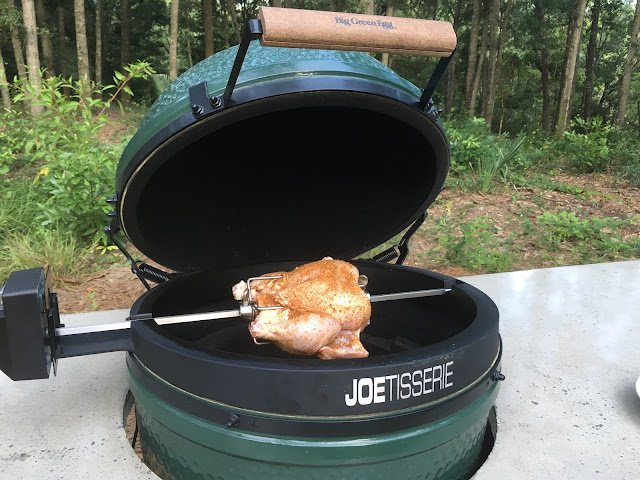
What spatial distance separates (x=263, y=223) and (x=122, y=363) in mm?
879

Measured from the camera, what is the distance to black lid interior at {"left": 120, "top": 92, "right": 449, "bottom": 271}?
1.79 m

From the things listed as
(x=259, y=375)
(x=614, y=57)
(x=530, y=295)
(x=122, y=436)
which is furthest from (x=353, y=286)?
(x=614, y=57)

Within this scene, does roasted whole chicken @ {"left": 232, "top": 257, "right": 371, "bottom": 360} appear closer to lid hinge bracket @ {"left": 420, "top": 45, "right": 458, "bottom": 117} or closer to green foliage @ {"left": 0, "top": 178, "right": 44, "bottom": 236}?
lid hinge bracket @ {"left": 420, "top": 45, "right": 458, "bottom": 117}

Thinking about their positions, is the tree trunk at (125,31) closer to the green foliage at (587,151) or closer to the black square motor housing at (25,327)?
the green foliage at (587,151)

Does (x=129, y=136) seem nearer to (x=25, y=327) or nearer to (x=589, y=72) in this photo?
(x=25, y=327)

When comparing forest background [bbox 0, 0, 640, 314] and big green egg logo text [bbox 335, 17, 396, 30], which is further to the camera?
forest background [bbox 0, 0, 640, 314]

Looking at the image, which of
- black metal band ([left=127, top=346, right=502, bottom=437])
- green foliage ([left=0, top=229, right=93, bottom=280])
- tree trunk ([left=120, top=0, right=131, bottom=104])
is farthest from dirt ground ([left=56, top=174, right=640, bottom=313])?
tree trunk ([left=120, top=0, right=131, bottom=104])

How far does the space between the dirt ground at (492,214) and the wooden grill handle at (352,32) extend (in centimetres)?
282

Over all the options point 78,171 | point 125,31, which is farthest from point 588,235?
point 125,31

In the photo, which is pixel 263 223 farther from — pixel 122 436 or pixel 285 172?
pixel 122 436

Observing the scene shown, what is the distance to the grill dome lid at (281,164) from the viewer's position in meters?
1.28

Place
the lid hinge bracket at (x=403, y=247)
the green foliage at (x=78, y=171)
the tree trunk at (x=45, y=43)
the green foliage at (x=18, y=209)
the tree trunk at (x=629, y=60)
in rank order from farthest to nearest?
1. the tree trunk at (x=45, y=43)
2. the tree trunk at (x=629, y=60)
3. the green foliage at (x=18, y=209)
4. the green foliage at (x=78, y=171)
5. the lid hinge bracket at (x=403, y=247)

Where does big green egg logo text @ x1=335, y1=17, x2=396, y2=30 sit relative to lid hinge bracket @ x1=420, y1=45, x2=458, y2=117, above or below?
above

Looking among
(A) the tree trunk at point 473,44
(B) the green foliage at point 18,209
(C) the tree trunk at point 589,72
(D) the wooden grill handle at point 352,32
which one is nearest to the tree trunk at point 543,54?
(C) the tree trunk at point 589,72
